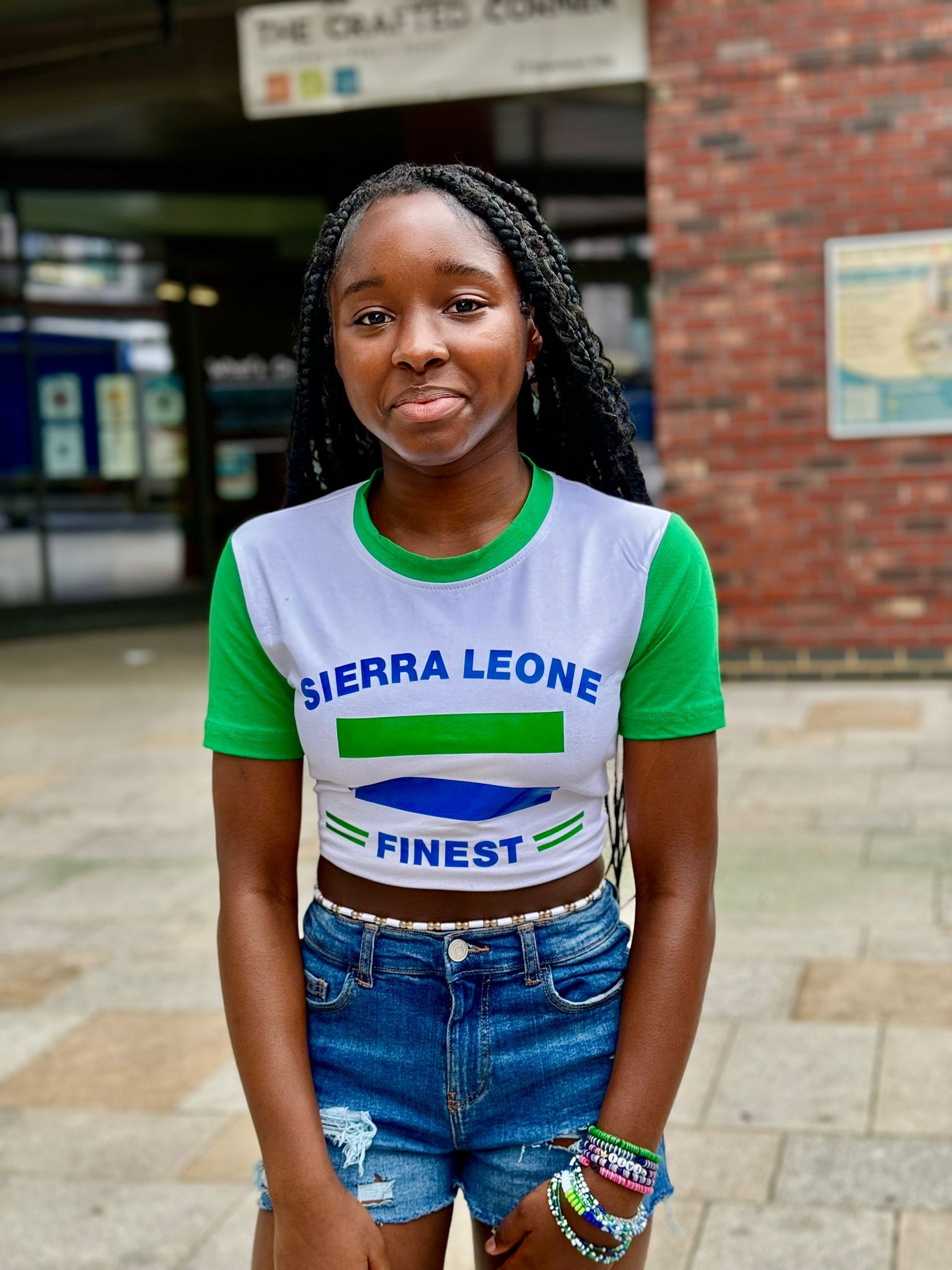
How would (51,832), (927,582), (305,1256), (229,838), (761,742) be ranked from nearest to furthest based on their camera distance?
1. (305,1256)
2. (229,838)
3. (51,832)
4. (761,742)
5. (927,582)

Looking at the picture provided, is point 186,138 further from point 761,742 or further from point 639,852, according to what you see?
point 639,852

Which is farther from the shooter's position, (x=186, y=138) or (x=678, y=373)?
(x=186, y=138)

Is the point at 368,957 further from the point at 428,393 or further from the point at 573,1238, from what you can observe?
the point at 428,393

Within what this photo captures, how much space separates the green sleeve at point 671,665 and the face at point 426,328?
260 mm

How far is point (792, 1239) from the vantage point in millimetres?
3086

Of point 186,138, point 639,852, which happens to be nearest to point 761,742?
point 639,852

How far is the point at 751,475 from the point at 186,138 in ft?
19.2

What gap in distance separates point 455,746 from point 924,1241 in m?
1.93

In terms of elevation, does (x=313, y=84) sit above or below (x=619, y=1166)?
above

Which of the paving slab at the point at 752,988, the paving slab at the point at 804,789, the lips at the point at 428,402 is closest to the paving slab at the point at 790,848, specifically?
the paving slab at the point at 804,789

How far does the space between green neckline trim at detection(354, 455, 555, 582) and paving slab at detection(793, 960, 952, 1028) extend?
2.76 metres

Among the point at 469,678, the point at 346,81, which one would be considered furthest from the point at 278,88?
the point at 469,678

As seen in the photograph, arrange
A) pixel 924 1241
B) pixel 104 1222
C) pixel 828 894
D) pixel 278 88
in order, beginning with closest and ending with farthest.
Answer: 1. pixel 924 1241
2. pixel 104 1222
3. pixel 828 894
4. pixel 278 88

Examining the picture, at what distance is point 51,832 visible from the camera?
6727mm
